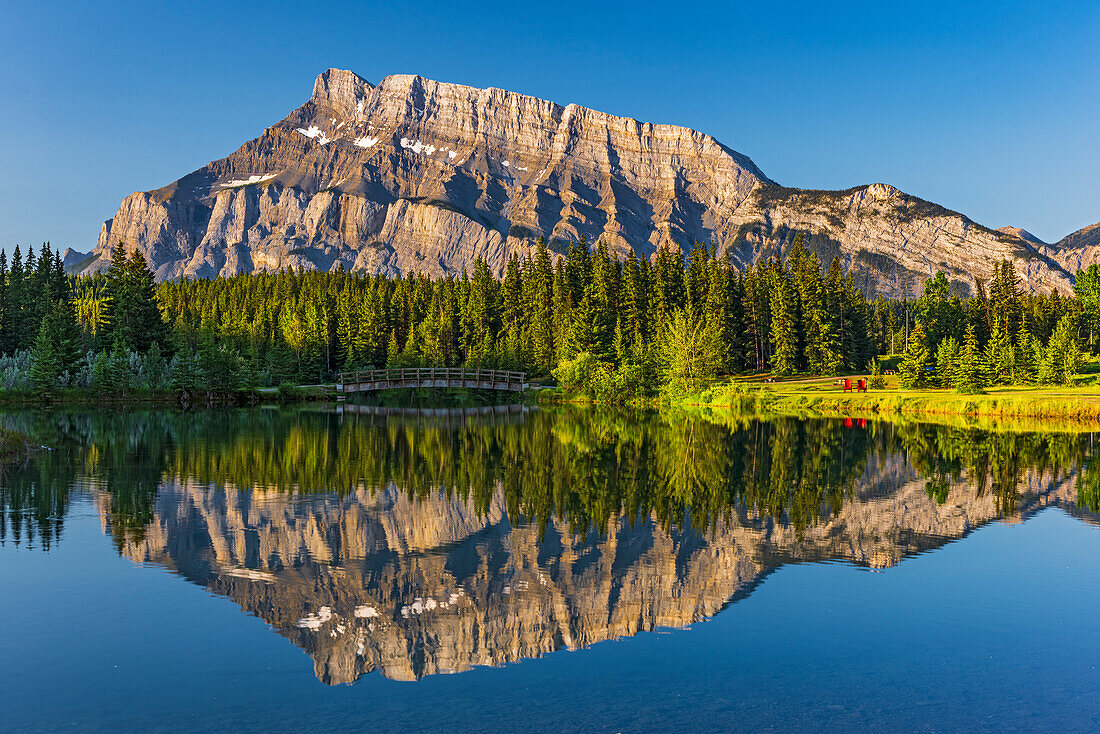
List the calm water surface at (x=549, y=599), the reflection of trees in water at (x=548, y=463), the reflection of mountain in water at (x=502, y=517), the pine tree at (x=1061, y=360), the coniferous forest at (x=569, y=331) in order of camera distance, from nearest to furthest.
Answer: the calm water surface at (x=549, y=599) < the reflection of mountain in water at (x=502, y=517) < the reflection of trees in water at (x=548, y=463) < the pine tree at (x=1061, y=360) < the coniferous forest at (x=569, y=331)

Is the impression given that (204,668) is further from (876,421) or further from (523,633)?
(876,421)

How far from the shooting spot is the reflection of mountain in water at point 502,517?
518 inches

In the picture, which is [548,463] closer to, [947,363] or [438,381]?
[947,363]

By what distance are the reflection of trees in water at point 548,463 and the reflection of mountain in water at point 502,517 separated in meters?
0.19

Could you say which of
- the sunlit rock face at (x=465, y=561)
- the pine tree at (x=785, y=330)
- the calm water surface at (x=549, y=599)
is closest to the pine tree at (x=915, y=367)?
the pine tree at (x=785, y=330)

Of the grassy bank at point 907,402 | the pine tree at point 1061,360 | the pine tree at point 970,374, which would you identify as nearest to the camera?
the grassy bank at point 907,402

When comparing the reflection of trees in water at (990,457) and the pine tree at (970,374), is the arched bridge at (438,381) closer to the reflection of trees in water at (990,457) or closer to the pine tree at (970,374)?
the pine tree at (970,374)

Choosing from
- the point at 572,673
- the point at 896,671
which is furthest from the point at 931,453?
the point at 572,673

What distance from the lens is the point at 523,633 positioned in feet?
40.3

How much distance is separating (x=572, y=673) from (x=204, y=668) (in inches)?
203

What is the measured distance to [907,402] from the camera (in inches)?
2591

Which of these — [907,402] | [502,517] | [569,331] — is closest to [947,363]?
[907,402]

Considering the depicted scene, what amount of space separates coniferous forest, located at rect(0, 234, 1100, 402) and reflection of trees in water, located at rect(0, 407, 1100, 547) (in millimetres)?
27193

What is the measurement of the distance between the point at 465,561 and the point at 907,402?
2314 inches
